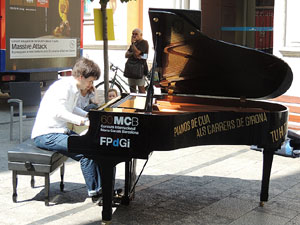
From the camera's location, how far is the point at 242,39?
14.4 meters

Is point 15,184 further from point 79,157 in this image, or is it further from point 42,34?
point 42,34

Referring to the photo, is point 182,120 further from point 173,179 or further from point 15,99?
point 15,99

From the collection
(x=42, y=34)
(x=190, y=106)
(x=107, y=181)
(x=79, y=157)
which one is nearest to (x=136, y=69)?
(x=42, y=34)

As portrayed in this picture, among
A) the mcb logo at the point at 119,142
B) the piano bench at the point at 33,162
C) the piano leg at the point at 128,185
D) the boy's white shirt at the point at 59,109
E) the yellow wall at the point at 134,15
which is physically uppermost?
the yellow wall at the point at 134,15

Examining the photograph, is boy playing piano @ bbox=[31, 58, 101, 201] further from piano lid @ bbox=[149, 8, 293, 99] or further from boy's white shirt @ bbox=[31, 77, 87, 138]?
piano lid @ bbox=[149, 8, 293, 99]

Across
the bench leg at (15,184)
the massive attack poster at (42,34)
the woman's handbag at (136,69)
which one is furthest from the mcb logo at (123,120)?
the massive attack poster at (42,34)

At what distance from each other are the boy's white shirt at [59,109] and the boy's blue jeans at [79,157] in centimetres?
8

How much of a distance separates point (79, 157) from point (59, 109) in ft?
1.67

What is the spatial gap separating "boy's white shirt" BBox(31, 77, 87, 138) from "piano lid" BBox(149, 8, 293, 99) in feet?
2.98

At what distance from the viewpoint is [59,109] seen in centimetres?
548

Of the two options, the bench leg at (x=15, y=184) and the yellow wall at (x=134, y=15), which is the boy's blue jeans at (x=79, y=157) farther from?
the yellow wall at (x=134, y=15)

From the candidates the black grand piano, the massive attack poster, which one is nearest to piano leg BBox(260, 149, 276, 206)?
the black grand piano

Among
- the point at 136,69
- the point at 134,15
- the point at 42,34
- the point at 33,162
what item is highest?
the point at 134,15

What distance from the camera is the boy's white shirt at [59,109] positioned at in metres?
5.47
